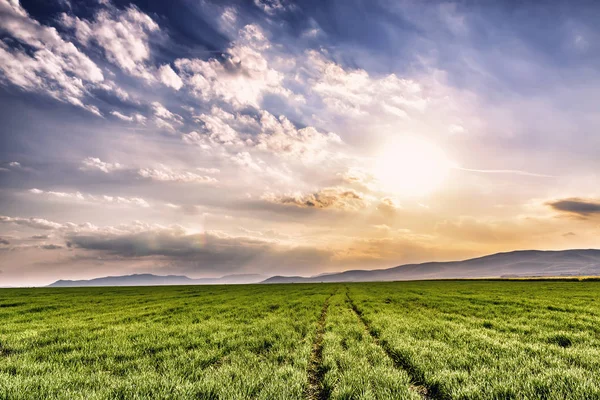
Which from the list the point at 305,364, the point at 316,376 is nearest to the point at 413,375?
the point at 316,376

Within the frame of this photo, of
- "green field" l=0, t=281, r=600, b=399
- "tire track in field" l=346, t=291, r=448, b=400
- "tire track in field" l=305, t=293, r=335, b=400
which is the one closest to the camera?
"green field" l=0, t=281, r=600, b=399

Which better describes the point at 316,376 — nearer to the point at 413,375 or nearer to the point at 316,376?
the point at 316,376

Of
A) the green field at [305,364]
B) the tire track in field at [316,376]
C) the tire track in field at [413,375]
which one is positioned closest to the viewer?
the green field at [305,364]

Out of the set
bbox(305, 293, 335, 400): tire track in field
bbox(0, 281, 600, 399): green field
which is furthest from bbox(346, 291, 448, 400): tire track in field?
bbox(305, 293, 335, 400): tire track in field

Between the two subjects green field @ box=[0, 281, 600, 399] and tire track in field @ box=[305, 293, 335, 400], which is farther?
tire track in field @ box=[305, 293, 335, 400]

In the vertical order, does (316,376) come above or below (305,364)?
below

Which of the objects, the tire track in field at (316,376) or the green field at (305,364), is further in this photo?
the tire track in field at (316,376)

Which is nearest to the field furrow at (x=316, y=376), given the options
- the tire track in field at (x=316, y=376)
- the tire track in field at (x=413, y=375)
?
the tire track in field at (x=316, y=376)

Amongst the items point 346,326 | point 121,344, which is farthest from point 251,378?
point 346,326

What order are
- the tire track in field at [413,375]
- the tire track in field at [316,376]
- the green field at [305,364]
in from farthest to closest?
the tire track in field at [316,376]
the tire track in field at [413,375]
the green field at [305,364]

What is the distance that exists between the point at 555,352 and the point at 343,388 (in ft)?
21.5

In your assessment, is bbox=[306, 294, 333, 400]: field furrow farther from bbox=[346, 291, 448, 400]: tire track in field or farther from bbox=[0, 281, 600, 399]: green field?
bbox=[346, 291, 448, 400]: tire track in field

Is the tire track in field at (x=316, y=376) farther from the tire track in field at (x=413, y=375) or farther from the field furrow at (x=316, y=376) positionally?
the tire track in field at (x=413, y=375)

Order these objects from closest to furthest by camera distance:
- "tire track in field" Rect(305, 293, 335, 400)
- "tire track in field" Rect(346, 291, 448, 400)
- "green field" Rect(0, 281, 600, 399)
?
1. "green field" Rect(0, 281, 600, 399)
2. "tire track in field" Rect(346, 291, 448, 400)
3. "tire track in field" Rect(305, 293, 335, 400)
